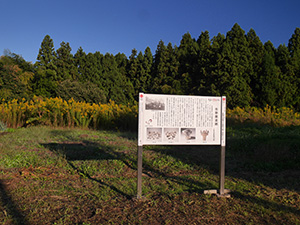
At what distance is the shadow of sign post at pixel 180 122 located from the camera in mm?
3518

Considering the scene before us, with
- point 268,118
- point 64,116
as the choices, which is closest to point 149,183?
point 64,116

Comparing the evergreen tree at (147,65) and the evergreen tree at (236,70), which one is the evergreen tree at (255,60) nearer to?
the evergreen tree at (236,70)

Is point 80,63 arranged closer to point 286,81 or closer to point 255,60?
point 255,60

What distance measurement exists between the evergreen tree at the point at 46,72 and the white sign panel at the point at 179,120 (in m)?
22.2

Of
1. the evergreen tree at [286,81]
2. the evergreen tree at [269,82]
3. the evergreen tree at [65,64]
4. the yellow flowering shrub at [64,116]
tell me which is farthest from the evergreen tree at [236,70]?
the evergreen tree at [65,64]

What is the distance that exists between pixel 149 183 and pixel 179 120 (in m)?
1.30

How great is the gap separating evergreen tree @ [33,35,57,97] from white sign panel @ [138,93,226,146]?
72.9 feet

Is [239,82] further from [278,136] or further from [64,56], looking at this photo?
[64,56]

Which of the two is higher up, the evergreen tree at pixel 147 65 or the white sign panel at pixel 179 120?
the evergreen tree at pixel 147 65

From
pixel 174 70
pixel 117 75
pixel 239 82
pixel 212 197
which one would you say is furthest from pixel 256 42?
pixel 212 197

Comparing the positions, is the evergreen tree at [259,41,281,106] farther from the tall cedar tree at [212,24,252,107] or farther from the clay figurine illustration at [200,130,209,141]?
the clay figurine illustration at [200,130,209,141]

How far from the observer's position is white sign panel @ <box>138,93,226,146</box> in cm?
352

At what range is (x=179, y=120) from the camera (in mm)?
3643

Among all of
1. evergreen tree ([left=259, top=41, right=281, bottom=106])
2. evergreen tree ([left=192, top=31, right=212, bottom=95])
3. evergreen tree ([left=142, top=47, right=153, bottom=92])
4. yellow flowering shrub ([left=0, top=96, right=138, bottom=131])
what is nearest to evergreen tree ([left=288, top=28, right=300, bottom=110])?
evergreen tree ([left=259, top=41, right=281, bottom=106])
